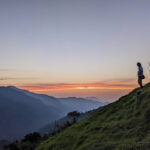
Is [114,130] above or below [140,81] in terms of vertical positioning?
below

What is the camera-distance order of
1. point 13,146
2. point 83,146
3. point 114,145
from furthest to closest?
1. point 13,146
2. point 83,146
3. point 114,145

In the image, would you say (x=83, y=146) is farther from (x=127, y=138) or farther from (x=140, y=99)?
(x=140, y=99)

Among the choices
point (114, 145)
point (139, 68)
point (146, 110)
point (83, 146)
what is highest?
point (139, 68)

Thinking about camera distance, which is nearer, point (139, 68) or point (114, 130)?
point (114, 130)

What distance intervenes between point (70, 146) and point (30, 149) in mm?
18814

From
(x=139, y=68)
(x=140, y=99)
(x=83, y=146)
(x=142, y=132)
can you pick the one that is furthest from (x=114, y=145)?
(x=139, y=68)

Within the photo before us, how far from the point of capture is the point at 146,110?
16844 mm

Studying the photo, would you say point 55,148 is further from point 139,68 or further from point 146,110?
point 139,68

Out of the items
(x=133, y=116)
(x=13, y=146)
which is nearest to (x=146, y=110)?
(x=133, y=116)

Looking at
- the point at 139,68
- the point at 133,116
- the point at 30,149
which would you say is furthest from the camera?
the point at 30,149

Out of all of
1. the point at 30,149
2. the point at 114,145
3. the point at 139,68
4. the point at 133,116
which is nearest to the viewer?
the point at 114,145

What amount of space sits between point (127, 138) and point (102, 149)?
218 centimetres

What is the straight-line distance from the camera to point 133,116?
17.6 metres

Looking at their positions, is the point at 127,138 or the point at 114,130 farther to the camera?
the point at 114,130
